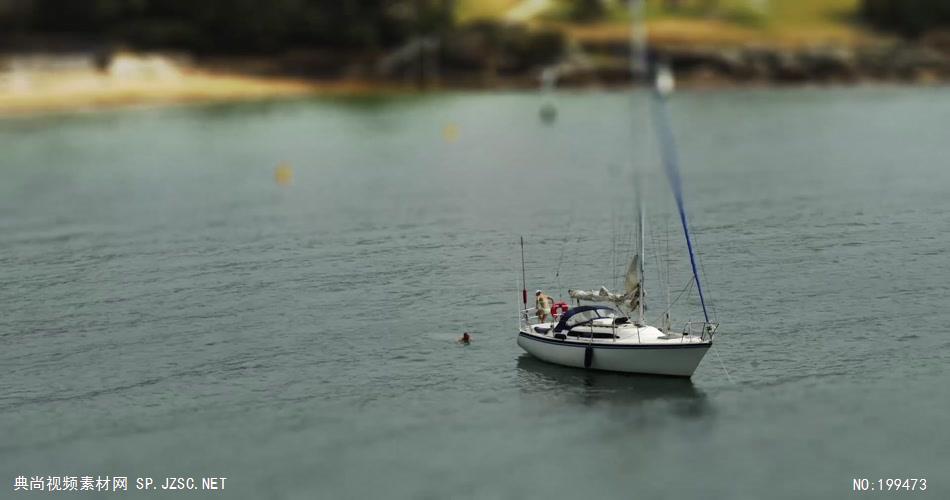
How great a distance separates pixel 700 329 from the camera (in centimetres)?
7038

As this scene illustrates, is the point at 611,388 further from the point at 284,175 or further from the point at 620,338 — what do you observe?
the point at 284,175

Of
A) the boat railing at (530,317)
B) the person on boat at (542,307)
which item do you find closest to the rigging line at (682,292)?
the boat railing at (530,317)

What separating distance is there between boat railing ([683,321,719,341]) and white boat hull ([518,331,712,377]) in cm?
140

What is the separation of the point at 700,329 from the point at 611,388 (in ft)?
35.3

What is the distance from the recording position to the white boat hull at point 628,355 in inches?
2415

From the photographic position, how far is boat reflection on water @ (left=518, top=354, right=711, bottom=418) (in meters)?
59.7

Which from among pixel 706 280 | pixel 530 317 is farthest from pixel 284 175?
pixel 530 317

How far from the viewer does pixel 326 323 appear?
74312 mm

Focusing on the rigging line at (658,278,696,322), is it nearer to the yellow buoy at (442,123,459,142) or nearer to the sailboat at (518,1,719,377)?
the sailboat at (518,1,719,377)

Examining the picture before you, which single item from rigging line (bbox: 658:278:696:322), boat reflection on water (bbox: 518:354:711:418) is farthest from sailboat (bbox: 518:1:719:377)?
rigging line (bbox: 658:278:696:322)

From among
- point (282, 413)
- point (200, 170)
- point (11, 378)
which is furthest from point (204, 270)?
point (200, 170)

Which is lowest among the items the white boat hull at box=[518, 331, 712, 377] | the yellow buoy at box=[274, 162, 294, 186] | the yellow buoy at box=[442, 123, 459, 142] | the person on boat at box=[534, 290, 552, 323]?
the white boat hull at box=[518, 331, 712, 377]

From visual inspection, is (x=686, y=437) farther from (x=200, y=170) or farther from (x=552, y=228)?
(x=200, y=170)

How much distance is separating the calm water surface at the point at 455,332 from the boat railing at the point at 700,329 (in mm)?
1241
